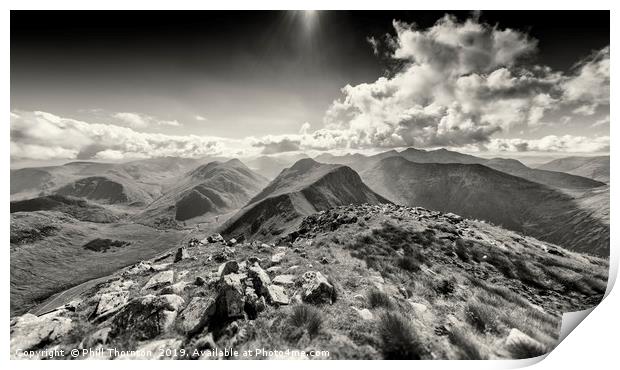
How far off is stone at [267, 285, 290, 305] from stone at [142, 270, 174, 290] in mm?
3873

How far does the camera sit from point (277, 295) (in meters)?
7.41

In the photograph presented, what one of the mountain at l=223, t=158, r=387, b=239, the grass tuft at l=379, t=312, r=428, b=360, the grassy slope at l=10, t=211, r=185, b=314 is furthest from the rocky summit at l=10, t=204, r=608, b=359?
the grassy slope at l=10, t=211, r=185, b=314

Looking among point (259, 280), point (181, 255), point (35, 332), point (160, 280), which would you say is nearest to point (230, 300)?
point (259, 280)

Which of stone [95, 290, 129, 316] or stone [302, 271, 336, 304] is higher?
stone [302, 271, 336, 304]

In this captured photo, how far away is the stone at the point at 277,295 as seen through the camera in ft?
23.5

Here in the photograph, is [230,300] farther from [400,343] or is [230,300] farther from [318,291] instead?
[400,343]

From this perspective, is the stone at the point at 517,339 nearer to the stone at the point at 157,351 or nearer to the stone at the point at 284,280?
the stone at the point at 284,280

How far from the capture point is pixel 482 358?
258 inches

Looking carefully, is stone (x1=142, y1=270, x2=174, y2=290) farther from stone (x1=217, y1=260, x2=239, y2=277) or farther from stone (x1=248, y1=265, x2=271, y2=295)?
stone (x1=248, y1=265, x2=271, y2=295)

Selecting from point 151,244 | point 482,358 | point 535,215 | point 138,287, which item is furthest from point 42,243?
point 535,215

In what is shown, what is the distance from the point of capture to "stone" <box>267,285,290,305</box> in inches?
282

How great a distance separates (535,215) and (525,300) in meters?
237

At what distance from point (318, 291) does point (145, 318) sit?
4508 millimetres

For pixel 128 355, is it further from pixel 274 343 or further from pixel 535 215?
pixel 535 215
